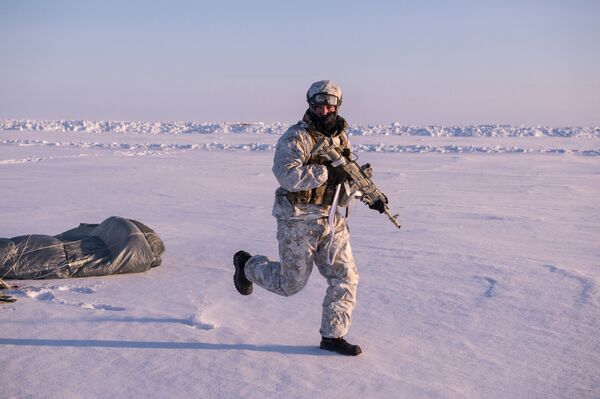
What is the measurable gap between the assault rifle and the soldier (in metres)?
0.04

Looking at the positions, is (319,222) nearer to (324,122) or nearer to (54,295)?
(324,122)

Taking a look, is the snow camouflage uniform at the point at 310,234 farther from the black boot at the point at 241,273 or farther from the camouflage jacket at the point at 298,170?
the black boot at the point at 241,273

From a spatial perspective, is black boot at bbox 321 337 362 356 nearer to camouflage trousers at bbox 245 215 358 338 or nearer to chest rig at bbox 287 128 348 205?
camouflage trousers at bbox 245 215 358 338

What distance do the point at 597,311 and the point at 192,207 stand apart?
24.1 ft

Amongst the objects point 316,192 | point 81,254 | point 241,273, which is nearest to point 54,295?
point 81,254

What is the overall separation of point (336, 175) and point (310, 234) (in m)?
0.39

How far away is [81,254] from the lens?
5516 millimetres

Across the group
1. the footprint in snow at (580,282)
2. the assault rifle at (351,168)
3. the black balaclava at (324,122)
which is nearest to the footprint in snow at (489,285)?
the footprint in snow at (580,282)

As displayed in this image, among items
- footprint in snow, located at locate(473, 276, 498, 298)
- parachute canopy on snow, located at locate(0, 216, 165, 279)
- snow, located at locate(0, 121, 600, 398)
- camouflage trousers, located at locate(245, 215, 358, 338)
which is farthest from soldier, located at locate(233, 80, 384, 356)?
parachute canopy on snow, located at locate(0, 216, 165, 279)

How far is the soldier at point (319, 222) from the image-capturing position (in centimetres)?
365

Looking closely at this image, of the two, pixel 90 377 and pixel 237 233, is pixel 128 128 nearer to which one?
pixel 237 233

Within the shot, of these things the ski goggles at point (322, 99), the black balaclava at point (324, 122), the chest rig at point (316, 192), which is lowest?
the chest rig at point (316, 192)

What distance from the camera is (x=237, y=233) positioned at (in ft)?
26.2

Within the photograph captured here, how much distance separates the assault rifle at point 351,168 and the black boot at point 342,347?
2.89ft
